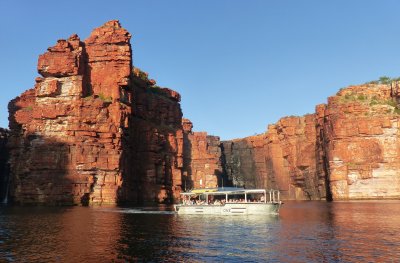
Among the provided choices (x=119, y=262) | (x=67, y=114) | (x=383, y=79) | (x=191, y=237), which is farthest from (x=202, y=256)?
(x=383, y=79)

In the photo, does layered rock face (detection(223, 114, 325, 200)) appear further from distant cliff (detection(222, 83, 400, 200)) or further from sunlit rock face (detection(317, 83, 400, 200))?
sunlit rock face (detection(317, 83, 400, 200))

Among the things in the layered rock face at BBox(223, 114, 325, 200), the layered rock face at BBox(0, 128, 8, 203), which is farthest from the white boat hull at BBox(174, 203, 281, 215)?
the layered rock face at BBox(0, 128, 8, 203)

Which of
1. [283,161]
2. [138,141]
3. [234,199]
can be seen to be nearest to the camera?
[234,199]

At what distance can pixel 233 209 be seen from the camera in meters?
69.0

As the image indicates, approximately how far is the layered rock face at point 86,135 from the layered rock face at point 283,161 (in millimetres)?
63615

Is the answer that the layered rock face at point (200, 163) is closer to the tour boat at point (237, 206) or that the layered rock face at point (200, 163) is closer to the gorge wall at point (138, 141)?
the gorge wall at point (138, 141)

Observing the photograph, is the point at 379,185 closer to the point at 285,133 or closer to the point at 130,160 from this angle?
the point at 285,133

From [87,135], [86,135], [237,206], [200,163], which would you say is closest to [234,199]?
[237,206]

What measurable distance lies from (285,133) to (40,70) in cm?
10742

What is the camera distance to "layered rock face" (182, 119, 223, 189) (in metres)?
162

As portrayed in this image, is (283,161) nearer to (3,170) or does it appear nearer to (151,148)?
(151,148)

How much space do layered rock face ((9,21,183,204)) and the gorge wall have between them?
0.26 meters

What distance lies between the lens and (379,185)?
121 metres

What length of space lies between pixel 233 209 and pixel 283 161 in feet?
361
